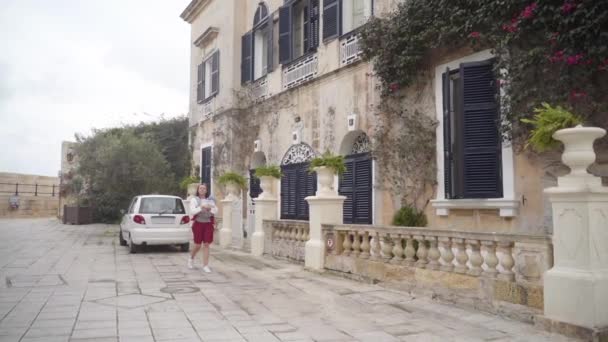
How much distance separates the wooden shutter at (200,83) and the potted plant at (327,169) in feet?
36.3

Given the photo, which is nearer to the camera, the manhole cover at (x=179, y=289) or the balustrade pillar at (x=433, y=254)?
the balustrade pillar at (x=433, y=254)

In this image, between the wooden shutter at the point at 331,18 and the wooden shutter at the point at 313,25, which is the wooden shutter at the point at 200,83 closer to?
the wooden shutter at the point at 313,25

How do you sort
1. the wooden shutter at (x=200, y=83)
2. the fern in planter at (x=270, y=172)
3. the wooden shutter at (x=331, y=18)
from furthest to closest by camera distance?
the wooden shutter at (x=200, y=83), the fern in planter at (x=270, y=172), the wooden shutter at (x=331, y=18)

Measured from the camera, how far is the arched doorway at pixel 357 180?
34.6ft

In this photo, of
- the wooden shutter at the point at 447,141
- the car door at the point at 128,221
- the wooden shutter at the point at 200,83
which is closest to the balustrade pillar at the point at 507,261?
the wooden shutter at the point at 447,141

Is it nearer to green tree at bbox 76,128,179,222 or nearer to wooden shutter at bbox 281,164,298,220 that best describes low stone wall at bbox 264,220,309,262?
wooden shutter at bbox 281,164,298,220

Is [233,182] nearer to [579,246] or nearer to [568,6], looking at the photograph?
[568,6]

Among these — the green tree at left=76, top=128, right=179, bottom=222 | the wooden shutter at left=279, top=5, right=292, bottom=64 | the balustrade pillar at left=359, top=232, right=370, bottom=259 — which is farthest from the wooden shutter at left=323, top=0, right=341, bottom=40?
the green tree at left=76, top=128, right=179, bottom=222

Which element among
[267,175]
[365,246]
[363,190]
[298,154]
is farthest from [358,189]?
[365,246]

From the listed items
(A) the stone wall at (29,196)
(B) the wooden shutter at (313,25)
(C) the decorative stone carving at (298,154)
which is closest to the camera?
(B) the wooden shutter at (313,25)

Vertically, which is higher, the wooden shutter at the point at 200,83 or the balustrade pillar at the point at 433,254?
the wooden shutter at the point at 200,83

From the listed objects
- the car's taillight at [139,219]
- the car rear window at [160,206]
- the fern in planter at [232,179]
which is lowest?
the car's taillight at [139,219]

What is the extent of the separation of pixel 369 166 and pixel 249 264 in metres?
3.21

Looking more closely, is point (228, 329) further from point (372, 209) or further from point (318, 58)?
point (318, 58)
